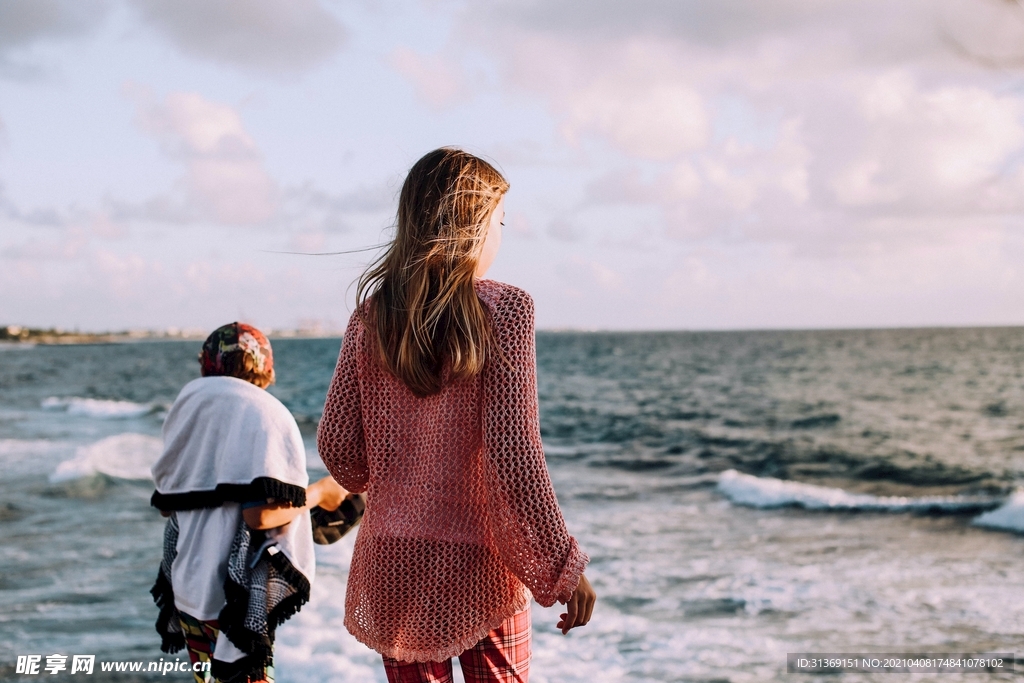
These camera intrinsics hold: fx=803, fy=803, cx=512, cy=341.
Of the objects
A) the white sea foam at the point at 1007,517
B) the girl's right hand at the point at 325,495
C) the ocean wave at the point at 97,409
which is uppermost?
the girl's right hand at the point at 325,495

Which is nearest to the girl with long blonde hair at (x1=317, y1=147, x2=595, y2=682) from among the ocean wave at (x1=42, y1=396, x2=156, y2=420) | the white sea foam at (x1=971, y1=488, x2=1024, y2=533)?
the white sea foam at (x1=971, y1=488, x2=1024, y2=533)

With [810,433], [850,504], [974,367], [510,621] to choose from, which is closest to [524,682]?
[510,621]

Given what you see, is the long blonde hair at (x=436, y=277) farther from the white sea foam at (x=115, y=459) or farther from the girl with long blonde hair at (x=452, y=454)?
the white sea foam at (x=115, y=459)

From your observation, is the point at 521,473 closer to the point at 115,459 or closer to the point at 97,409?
the point at 115,459

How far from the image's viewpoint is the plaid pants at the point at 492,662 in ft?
6.11

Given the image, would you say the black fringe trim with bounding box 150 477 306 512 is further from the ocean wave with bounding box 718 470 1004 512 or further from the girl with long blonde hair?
the ocean wave with bounding box 718 470 1004 512

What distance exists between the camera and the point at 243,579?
2514 millimetres

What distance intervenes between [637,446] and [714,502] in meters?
5.77

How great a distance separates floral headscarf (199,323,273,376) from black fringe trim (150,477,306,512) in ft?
1.27

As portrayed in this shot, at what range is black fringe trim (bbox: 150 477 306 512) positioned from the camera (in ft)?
8.14

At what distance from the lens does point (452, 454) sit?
183 centimetres

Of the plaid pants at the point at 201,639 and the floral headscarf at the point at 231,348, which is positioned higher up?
the floral headscarf at the point at 231,348

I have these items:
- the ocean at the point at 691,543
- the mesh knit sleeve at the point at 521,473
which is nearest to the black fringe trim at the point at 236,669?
the mesh knit sleeve at the point at 521,473

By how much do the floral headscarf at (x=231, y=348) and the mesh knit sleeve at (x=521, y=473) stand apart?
114 cm
